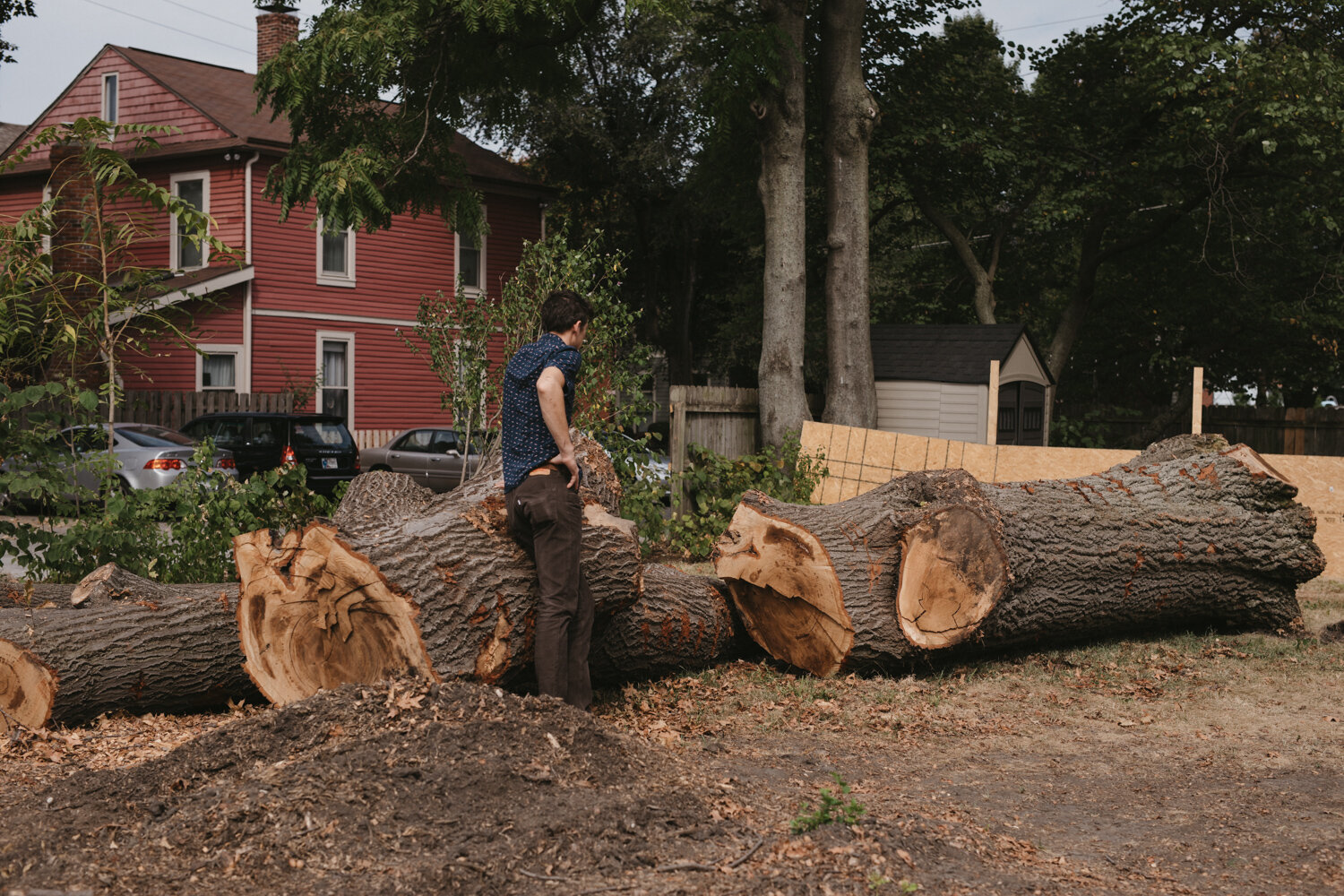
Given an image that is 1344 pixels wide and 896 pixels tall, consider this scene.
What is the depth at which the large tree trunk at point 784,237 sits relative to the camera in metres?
13.3

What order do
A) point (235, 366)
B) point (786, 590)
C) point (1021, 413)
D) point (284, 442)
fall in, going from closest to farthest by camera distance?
point (786, 590) < point (1021, 413) < point (284, 442) < point (235, 366)

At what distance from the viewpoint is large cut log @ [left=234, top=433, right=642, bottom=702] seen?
16.2 feet

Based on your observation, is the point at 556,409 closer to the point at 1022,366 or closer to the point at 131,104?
the point at 1022,366

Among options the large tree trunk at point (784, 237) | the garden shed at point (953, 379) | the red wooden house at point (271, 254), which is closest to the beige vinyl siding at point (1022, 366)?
the garden shed at point (953, 379)

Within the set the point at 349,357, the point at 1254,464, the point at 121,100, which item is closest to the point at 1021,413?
the point at 1254,464

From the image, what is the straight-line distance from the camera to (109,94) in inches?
1038

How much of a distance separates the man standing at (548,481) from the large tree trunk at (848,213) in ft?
30.9

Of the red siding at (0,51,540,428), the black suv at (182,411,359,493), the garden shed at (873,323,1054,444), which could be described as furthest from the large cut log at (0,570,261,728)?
the red siding at (0,51,540,428)

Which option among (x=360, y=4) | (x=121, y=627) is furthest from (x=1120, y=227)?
(x=121, y=627)

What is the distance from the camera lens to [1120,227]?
2266 centimetres

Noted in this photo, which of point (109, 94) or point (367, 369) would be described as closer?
point (367, 369)

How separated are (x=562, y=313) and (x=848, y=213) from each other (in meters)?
9.74

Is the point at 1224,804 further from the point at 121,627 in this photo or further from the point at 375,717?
the point at 121,627

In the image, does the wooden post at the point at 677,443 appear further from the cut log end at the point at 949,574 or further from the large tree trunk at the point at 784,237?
the cut log end at the point at 949,574
